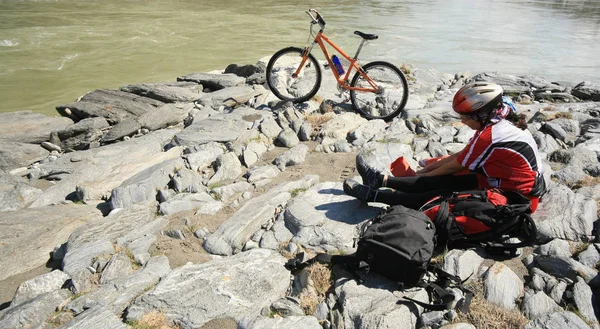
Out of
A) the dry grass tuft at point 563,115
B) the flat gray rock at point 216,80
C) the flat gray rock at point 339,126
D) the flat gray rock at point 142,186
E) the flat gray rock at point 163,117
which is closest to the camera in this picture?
the flat gray rock at point 142,186

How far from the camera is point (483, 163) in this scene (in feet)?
14.0

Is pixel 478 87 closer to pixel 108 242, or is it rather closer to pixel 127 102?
pixel 108 242

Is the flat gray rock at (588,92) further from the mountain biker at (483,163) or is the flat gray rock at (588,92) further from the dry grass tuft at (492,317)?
the dry grass tuft at (492,317)

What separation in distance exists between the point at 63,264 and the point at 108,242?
1.55 feet

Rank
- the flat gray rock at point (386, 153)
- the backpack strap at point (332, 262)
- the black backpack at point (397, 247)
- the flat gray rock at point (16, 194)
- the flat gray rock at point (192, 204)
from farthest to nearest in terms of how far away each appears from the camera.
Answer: the flat gray rock at point (16, 194) → the flat gray rock at point (386, 153) → the flat gray rock at point (192, 204) → the backpack strap at point (332, 262) → the black backpack at point (397, 247)

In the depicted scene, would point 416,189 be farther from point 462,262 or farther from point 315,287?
point 315,287

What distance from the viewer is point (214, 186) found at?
6211 millimetres

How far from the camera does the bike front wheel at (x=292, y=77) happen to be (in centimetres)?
881

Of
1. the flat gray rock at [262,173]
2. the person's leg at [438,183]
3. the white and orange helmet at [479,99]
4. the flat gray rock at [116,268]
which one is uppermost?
the white and orange helmet at [479,99]

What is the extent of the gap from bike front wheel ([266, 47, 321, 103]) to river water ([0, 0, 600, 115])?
6.42m

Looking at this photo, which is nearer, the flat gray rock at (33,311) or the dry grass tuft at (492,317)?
the dry grass tuft at (492,317)

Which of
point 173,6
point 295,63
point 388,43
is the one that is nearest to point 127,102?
point 295,63

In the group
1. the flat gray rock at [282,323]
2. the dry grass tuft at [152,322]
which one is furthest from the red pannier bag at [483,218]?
the dry grass tuft at [152,322]

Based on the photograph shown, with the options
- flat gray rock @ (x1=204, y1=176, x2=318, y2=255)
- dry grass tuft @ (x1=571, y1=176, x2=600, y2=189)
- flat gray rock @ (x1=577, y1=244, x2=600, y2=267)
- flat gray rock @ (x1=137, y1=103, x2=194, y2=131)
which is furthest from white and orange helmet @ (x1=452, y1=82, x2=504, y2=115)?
flat gray rock @ (x1=137, y1=103, x2=194, y2=131)
